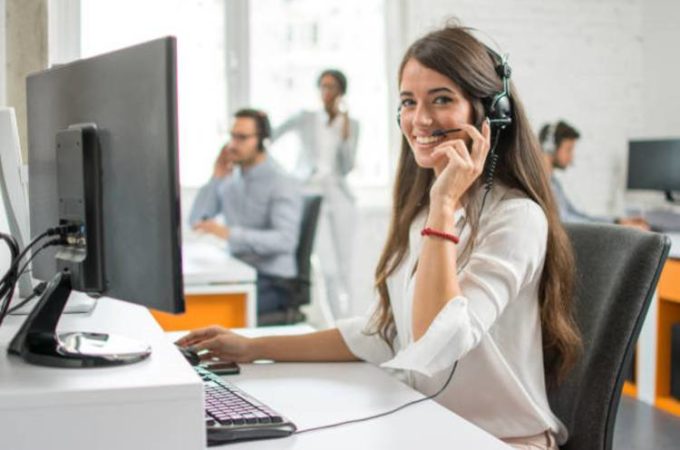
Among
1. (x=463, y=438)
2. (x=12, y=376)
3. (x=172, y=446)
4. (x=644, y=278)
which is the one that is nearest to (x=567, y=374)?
(x=644, y=278)

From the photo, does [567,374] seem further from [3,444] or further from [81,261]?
[3,444]

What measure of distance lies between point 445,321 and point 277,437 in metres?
0.31

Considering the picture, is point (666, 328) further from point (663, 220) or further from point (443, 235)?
point (443, 235)

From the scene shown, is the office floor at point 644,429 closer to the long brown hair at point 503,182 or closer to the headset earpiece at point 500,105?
the long brown hair at point 503,182

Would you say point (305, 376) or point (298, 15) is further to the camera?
point (298, 15)

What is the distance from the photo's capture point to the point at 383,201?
550 cm

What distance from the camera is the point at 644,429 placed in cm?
317

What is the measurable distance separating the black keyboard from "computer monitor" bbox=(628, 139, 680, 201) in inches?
183

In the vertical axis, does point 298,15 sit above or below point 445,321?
above

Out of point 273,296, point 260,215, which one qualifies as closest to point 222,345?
point 273,296

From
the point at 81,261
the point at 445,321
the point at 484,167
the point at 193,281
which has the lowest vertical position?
the point at 193,281

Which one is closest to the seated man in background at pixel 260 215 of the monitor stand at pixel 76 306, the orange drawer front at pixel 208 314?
the orange drawer front at pixel 208 314

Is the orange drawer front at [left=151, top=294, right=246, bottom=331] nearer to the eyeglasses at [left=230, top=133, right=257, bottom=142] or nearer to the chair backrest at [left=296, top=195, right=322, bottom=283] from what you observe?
the chair backrest at [left=296, top=195, right=322, bottom=283]

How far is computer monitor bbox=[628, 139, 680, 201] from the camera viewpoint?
17.3ft
